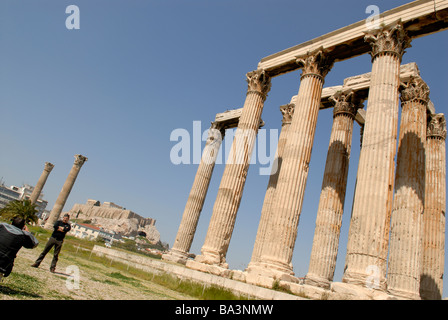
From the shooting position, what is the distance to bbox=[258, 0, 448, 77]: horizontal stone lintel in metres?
12.1

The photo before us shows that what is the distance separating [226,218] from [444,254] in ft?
37.4

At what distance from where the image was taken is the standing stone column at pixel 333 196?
14984 mm

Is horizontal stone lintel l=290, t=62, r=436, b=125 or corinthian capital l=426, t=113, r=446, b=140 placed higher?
horizontal stone lintel l=290, t=62, r=436, b=125

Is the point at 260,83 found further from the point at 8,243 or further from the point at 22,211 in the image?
the point at 22,211

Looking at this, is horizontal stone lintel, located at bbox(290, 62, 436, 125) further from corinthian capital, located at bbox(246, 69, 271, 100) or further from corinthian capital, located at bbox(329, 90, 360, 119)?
corinthian capital, located at bbox(246, 69, 271, 100)

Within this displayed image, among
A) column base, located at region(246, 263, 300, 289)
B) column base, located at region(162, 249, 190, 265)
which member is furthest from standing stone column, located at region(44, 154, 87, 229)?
column base, located at region(246, 263, 300, 289)

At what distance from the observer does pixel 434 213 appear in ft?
51.4

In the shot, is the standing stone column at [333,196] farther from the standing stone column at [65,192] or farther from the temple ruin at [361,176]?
the standing stone column at [65,192]

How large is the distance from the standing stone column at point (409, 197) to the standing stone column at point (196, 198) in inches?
482

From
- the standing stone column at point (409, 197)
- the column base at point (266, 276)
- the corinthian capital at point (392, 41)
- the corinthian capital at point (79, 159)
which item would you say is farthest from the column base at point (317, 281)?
the corinthian capital at point (79, 159)

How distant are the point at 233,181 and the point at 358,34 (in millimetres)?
9421

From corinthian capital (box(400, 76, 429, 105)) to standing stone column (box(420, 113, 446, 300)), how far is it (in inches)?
105
